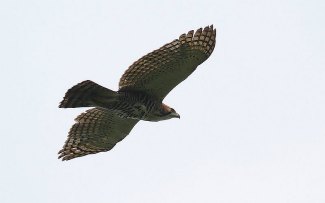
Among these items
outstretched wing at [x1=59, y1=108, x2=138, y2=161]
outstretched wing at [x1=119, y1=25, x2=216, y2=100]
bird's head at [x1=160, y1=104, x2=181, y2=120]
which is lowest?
outstretched wing at [x1=59, y1=108, x2=138, y2=161]

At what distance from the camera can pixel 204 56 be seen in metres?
14.5

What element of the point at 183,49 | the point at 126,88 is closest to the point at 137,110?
the point at 126,88

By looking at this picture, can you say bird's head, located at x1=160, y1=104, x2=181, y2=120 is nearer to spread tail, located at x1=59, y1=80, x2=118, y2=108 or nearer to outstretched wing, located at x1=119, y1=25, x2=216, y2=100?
outstretched wing, located at x1=119, y1=25, x2=216, y2=100

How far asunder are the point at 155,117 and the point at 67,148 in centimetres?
194

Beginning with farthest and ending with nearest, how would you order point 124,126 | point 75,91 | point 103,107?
point 124,126 < point 103,107 < point 75,91

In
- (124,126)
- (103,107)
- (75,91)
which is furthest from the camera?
(124,126)

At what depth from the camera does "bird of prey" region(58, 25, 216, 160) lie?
14.3 m

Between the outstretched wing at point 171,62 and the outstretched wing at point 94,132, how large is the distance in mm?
1090

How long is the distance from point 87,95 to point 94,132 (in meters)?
1.93

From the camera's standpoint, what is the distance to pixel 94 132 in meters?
15.8

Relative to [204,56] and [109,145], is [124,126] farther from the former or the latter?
[204,56]

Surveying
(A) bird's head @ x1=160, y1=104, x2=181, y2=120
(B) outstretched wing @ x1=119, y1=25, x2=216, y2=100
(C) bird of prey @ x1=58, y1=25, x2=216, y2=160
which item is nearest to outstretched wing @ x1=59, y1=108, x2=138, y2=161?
(C) bird of prey @ x1=58, y1=25, x2=216, y2=160

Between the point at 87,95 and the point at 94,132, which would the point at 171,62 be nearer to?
the point at 87,95

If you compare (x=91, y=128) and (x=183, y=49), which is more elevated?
(x=183, y=49)
